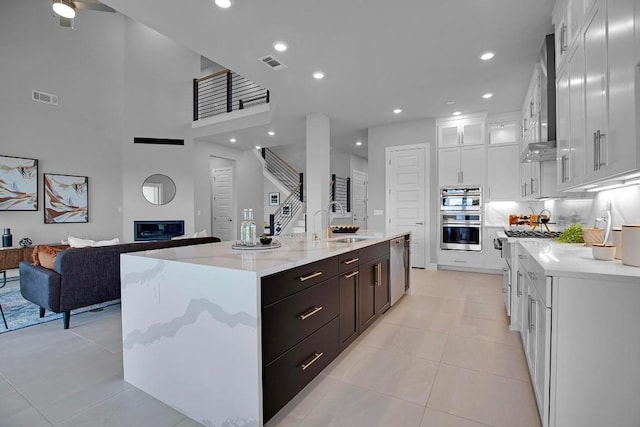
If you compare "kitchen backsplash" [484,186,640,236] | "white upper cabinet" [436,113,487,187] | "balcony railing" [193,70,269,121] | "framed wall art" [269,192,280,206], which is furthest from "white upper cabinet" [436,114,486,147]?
"framed wall art" [269,192,280,206]

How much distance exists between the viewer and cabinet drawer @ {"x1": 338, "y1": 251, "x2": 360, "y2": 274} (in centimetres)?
231

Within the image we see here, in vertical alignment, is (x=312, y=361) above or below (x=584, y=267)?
below

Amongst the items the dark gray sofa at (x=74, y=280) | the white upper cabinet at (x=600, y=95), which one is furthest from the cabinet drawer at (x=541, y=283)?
the dark gray sofa at (x=74, y=280)

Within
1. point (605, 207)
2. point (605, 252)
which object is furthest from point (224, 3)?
point (605, 207)

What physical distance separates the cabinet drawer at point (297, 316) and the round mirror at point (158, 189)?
6.23m

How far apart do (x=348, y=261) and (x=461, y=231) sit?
408cm

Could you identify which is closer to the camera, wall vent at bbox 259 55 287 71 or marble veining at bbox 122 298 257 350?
marble veining at bbox 122 298 257 350

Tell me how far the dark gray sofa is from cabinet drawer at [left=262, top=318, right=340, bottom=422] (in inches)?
101

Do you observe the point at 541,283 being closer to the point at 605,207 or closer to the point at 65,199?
the point at 605,207

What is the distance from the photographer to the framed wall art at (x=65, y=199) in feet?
18.7

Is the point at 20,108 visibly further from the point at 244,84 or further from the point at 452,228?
the point at 452,228

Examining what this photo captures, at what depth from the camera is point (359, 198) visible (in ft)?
34.8

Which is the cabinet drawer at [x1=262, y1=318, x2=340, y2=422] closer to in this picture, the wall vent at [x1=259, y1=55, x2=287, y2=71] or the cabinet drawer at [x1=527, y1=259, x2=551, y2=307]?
the cabinet drawer at [x1=527, y1=259, x2=551, y2=307]

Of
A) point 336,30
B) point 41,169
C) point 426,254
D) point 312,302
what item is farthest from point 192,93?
point 312,302
